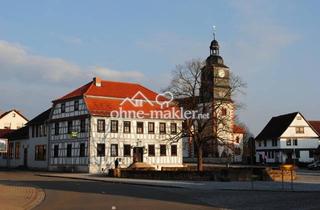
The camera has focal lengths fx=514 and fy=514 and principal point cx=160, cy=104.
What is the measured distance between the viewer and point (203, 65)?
4897 centimetres

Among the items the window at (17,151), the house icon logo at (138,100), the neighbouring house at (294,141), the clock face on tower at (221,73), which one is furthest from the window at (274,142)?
the window at (17,151)

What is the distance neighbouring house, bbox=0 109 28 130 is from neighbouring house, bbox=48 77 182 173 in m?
39.4

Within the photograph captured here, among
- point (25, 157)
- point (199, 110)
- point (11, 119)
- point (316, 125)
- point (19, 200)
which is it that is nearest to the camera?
point (19, 200)

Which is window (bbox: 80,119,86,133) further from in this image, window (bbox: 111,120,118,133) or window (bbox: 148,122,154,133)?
window (bbox: 148,122,154,133)

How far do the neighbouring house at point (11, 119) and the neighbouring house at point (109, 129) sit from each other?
39362 millimetres

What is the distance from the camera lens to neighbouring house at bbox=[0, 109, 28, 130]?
10024cm

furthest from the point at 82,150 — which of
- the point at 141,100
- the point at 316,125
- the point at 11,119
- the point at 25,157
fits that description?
the point at 316,125

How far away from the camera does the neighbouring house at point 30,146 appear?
218ft

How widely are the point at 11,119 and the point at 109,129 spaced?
48.4 metres

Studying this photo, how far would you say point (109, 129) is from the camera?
58.7m

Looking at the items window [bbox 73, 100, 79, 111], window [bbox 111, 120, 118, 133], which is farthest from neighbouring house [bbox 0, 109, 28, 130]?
window [bbox 111, 120, 118, 133]

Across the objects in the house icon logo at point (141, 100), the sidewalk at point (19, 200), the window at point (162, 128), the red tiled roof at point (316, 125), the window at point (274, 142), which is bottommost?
the sidewalk at point (19, 200)

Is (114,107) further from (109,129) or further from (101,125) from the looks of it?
(101,125)

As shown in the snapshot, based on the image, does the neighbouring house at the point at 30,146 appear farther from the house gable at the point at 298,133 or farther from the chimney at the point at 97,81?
the house gable at the point at 298,133
